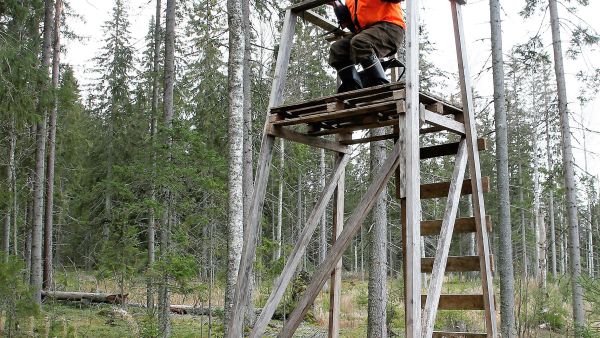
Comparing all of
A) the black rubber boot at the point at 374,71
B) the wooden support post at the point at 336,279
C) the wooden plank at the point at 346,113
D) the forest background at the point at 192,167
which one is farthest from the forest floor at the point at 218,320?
the black rubber boot at the point at 374,71

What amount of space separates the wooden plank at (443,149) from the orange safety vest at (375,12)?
1674 mm

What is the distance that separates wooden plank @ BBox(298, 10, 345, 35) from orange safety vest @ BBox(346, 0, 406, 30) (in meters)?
0.91

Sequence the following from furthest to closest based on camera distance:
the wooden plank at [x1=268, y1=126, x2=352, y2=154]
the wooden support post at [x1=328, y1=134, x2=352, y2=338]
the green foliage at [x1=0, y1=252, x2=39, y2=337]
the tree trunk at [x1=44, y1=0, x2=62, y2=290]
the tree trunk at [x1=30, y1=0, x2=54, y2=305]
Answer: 1. the tree trunk at [x1=44, y1=0, x2=62, y2=290]
2. the tree trunk at [x1=30, y1=0, x2=54, y2=305]
3. the green foliage at [x1=0, y1=252, x2=39, y2=337]
4. the wooden support post at [x1=328, y1=134, x2=352, y2=338]
5. the wooden plank at [x1=268, y1=126, x2=352, y2=154]

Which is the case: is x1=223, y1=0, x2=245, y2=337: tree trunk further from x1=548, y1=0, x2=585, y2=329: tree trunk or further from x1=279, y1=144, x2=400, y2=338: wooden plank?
x1=548, y1=0, x2=585, y2=329: tree trunk

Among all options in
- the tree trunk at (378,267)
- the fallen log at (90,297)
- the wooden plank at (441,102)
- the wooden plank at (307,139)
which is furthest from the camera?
the fallen log at (90,297)

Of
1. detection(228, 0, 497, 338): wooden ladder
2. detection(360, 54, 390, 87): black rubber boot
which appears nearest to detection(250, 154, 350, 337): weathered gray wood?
detection(228, 0, 497, 338): wooden ladder

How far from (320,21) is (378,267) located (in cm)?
535

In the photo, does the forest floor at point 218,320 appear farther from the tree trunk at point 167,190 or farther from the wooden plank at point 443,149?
the wooden plank at point 443,149

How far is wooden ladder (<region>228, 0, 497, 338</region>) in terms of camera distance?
5406 millimetres

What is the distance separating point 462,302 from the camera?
6.75m

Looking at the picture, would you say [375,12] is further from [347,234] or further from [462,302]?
[462,302]

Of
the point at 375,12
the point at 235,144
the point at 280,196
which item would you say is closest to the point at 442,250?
the point at 375,12

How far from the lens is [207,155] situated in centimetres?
1297

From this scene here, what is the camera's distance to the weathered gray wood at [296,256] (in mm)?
6153
